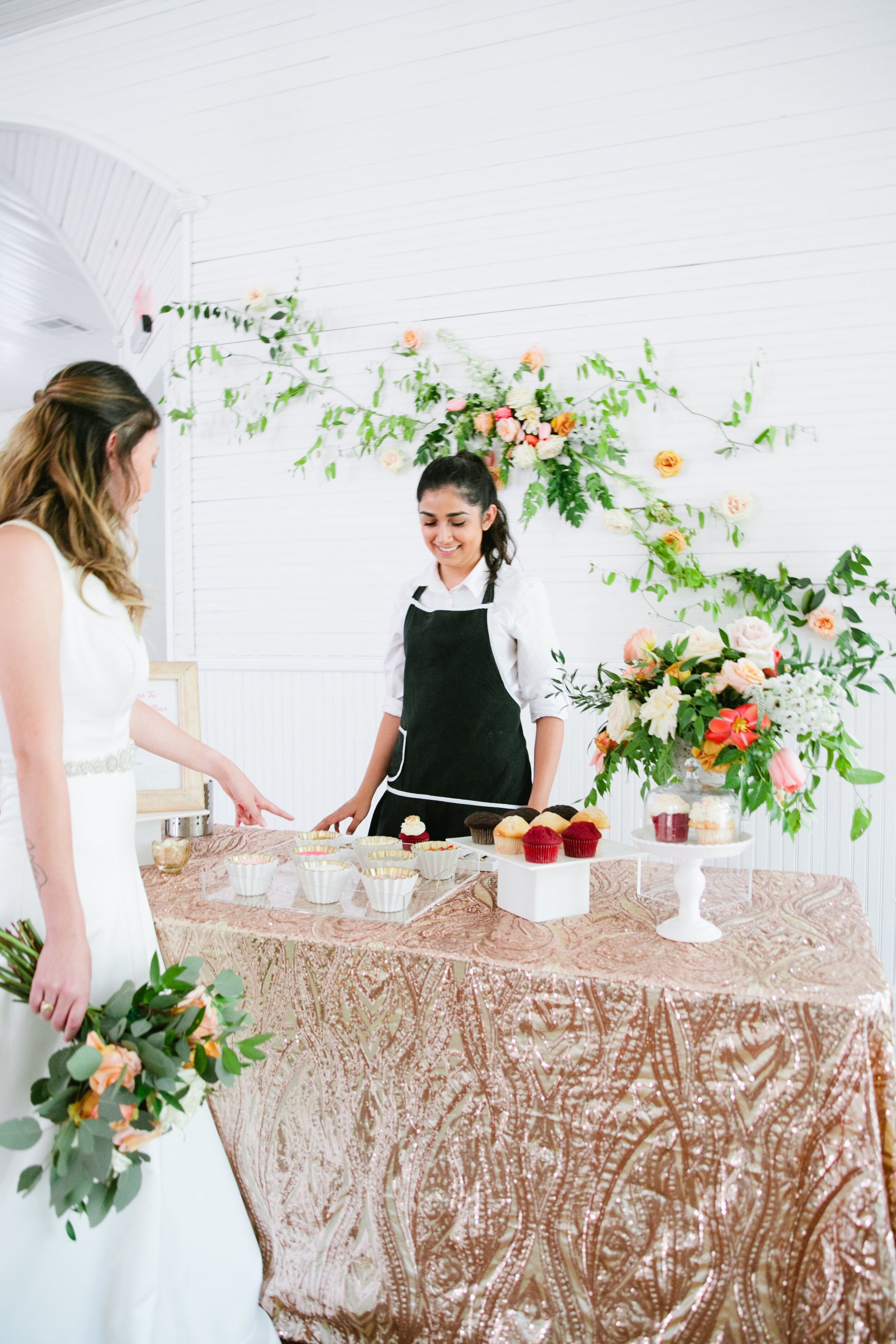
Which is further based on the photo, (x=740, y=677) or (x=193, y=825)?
(x=193, y=825)

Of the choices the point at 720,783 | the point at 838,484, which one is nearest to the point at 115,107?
the point at 838,484

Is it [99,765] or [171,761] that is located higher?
[99,765]

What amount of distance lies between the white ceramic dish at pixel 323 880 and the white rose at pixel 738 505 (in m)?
2.30

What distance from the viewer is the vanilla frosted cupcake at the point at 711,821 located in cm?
163

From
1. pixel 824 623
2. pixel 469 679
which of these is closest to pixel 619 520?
pixel 824 623

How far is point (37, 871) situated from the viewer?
4.48ft

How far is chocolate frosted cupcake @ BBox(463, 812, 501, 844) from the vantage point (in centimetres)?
197

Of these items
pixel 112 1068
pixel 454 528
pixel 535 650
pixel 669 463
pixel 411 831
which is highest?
pixel 669 463

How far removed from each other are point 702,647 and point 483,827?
0.59 metres

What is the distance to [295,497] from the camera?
14.2ft

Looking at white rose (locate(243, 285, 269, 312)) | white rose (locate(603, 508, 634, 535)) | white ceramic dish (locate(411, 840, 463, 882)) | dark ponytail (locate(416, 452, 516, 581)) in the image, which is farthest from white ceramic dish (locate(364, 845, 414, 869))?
white rose (locate(243, 285, 269, 312))

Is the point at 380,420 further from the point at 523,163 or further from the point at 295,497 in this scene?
the point at 523,163

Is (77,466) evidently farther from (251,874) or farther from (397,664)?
(397,664)

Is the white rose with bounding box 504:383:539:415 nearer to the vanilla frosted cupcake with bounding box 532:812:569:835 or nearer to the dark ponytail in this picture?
the dark ponytail
